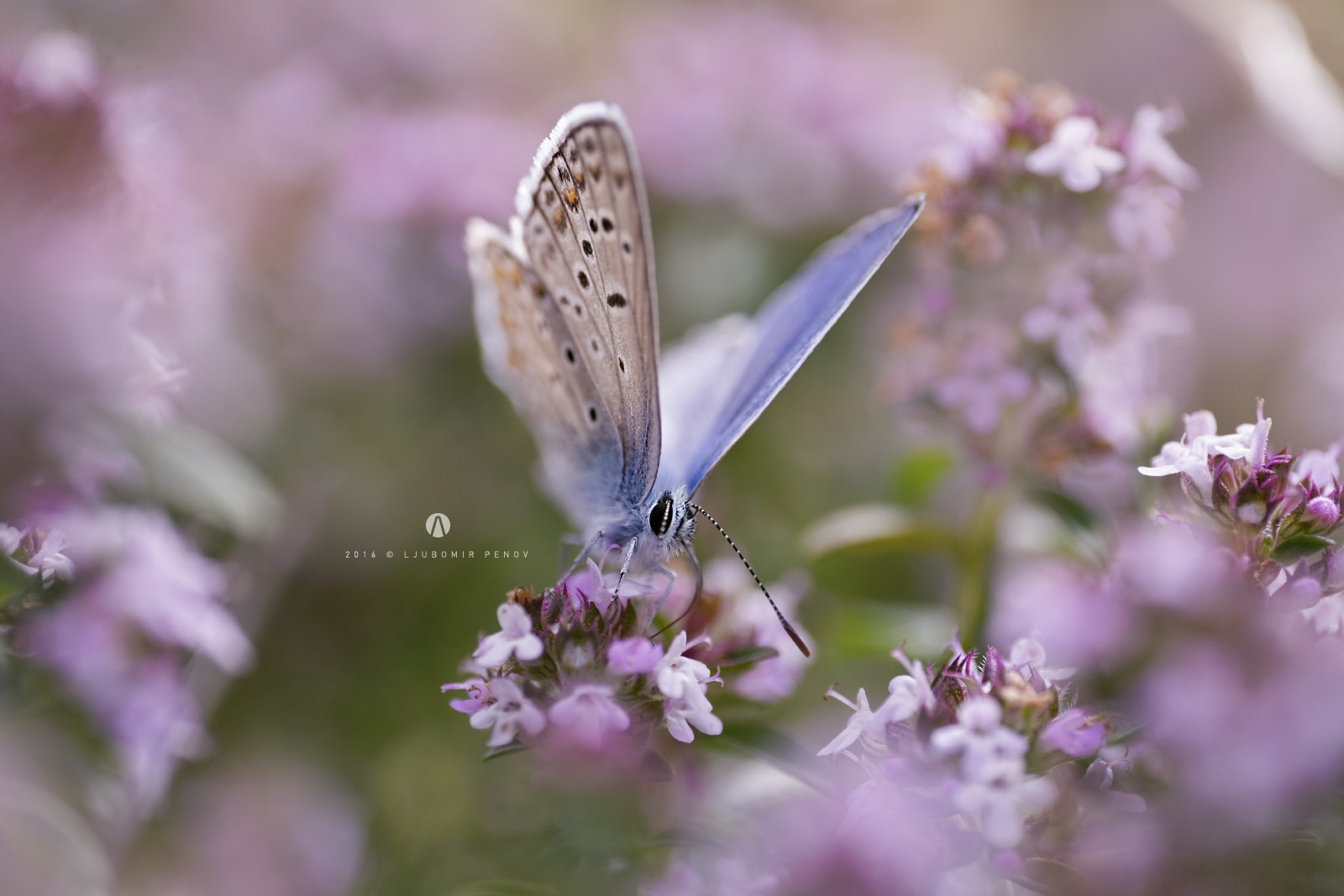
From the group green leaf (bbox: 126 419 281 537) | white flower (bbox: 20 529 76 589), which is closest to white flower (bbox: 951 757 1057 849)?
white flower (bbox: 20 529 76 589)

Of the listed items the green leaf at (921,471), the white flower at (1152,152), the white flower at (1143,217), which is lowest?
the green leaf at (921,471)

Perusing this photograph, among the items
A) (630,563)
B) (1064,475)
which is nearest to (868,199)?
(1064,475)

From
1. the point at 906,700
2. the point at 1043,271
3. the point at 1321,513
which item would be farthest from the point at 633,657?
the point at 1043,271

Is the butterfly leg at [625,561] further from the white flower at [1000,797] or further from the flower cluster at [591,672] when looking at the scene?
the white flower at [1000,797]

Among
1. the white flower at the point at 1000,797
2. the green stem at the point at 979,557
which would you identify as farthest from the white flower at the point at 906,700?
the green stem at the point at 979,557

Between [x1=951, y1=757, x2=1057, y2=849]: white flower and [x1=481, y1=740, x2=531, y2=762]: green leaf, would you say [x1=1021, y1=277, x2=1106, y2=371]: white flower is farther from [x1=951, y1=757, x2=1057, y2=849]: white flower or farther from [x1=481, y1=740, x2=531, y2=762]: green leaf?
[x1=481, y1=740, x2=531, y2=762]: green leaf

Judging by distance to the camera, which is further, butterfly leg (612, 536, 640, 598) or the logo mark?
the logo mark

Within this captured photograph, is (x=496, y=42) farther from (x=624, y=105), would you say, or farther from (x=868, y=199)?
(x=868, y=199)

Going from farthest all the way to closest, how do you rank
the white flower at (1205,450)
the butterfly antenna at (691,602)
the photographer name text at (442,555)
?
the photographer name text at (442,555), the butterfly antenna at (691,602), the white flower at (1205,450)
